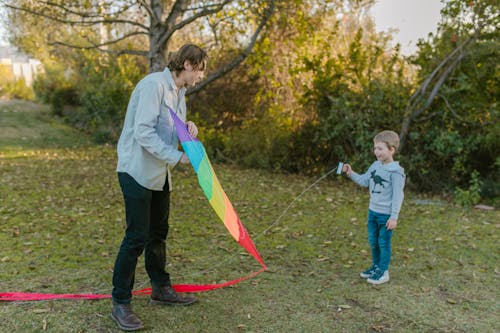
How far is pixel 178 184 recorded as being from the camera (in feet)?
30.3

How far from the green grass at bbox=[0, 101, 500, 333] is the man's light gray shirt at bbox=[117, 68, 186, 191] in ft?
3.81

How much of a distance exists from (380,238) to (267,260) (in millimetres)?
1363

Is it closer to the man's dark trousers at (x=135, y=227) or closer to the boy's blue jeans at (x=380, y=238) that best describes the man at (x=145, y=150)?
the man's dark trousers at (x=135, y=227)

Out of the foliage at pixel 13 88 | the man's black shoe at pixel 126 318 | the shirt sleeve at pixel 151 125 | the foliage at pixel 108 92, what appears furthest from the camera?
the foliage at pixel 13 88

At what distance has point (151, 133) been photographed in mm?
3176

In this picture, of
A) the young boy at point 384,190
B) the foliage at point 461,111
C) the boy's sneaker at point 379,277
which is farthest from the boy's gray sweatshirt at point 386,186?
the foliage at point 461,111

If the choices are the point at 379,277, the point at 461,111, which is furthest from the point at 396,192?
the point at 461,111

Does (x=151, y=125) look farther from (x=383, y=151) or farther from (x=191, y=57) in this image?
(x=383, y=151)

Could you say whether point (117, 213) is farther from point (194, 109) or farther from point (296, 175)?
point (194, 109)

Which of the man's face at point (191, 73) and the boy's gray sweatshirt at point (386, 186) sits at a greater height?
the man's face at point (191, 73)

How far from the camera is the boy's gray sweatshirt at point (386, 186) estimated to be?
416 cm

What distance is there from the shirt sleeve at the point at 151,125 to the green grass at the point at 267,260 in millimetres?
1305

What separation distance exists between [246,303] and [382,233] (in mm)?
1348

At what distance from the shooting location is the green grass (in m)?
3.75
